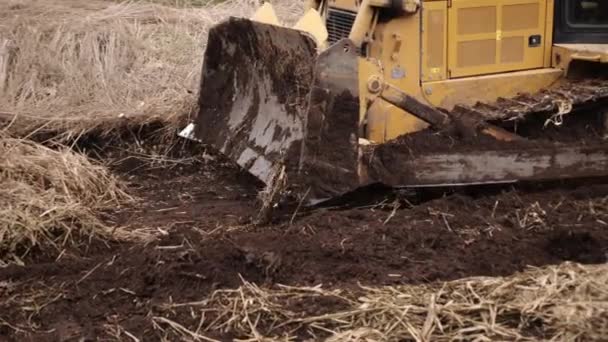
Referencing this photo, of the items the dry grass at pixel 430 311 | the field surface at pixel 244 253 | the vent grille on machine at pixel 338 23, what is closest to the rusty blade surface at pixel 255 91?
the field surface at pixel 244 253

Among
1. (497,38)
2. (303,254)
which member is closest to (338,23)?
(497,38)

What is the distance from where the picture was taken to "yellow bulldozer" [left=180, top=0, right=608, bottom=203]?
6008mm

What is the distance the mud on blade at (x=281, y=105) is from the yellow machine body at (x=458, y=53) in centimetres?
29

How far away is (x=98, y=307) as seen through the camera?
4953 millimetres

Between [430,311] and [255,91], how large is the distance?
3393 mm

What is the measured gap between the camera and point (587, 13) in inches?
269

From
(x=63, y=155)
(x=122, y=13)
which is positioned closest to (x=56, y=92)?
(x=122, y=13)

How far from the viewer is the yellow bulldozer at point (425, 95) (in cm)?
601

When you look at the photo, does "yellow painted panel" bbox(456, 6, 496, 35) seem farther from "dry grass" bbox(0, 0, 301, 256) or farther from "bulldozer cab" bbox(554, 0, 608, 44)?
"dry grass" bbox(0, 0, 301, 256)

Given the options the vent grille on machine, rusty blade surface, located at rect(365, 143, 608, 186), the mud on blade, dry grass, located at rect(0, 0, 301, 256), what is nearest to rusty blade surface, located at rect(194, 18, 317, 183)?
the mud on blade

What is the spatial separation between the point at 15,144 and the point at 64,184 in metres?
0.87

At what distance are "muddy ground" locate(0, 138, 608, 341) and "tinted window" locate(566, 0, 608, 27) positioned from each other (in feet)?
4.25

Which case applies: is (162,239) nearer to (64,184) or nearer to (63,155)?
(64,184)

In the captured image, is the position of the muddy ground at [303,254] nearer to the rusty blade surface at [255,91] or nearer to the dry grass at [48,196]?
the dry grass at [48,196]
